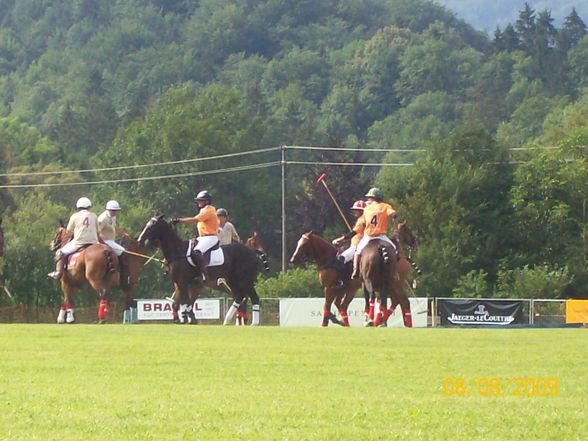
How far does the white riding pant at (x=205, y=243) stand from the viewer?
30.0 m

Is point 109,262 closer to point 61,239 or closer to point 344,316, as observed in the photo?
point 61,239

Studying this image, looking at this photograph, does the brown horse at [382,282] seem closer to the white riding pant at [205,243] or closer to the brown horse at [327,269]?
the brown horse at [327,269]

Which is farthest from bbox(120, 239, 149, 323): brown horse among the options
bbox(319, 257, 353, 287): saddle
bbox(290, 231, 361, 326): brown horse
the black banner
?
the black banner

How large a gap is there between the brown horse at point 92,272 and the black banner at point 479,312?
20.7 m

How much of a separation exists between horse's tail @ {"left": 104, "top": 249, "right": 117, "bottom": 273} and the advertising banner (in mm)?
21038

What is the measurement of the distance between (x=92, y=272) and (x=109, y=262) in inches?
14.5

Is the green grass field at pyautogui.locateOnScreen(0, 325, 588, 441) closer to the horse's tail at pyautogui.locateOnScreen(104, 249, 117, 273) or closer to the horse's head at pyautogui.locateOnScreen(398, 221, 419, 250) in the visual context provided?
the horse's tail at pyautogui.locateOnScreen(104, 249, 117, 273)

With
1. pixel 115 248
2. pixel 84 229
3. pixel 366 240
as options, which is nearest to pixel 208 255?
pixel 115 248

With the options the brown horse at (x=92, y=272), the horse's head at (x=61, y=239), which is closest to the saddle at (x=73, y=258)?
the brown horse at (x=92, y=272)

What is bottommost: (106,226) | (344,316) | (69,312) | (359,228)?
(344,316)

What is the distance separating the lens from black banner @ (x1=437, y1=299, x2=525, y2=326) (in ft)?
157

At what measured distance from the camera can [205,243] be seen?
1184 inches

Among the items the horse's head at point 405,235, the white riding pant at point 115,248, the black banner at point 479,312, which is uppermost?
the horse's head at point 405,235

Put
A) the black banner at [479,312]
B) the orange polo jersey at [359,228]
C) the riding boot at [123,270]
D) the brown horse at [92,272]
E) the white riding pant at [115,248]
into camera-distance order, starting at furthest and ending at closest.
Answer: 1. the black banner at [479,312]
2. the riding boot at [123,270]
3. the white riding pant at [115,248]
4. the orange polo jersey at [359,228]
5. the brown horse at [92,272]
